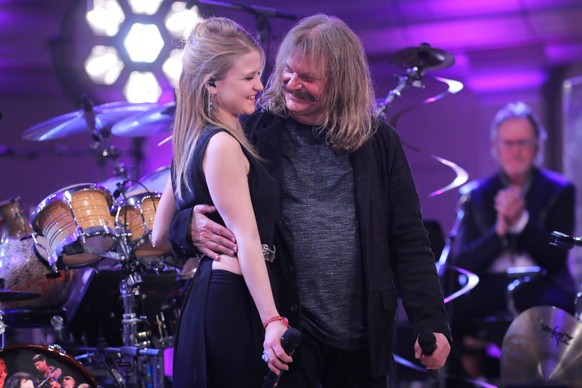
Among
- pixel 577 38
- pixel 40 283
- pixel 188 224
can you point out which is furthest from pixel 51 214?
pixel 577 38

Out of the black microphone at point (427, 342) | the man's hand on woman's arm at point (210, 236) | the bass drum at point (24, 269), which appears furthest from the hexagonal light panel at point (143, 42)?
the black microphone at point (427, 342)

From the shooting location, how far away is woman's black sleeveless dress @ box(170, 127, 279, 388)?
7.56 ft

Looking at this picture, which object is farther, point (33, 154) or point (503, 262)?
point (33, 154)

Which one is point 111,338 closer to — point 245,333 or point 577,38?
point 245,333

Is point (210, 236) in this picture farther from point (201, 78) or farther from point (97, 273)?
point (97, 273)

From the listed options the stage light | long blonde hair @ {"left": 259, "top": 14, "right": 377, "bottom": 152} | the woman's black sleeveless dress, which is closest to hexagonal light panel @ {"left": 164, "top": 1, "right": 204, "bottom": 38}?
the stage light

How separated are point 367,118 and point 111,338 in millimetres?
2442

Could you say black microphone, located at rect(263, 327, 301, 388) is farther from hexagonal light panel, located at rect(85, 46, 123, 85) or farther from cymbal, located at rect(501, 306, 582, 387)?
hexagonal light panel, located at rect(85, 46, 123, 85)

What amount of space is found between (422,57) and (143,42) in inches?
103

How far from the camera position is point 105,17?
658 cm

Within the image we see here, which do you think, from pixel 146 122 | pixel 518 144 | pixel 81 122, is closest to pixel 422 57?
pixel 146 122

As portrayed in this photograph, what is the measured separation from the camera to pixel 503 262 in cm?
599

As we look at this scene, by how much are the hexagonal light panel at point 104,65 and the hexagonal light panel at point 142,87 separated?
11cm

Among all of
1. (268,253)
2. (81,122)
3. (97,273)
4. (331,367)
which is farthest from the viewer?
(81,122)
